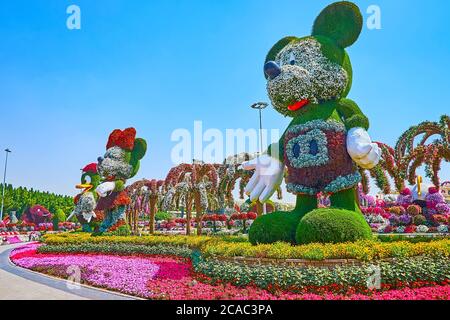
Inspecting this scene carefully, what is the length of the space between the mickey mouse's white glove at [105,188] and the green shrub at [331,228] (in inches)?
450

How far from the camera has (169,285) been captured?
26.7 feet

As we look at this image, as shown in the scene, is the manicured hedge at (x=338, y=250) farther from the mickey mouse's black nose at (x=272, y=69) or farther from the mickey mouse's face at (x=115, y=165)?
the mickey mouse's face at (x=115, y=165)

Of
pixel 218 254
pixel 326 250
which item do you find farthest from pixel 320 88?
pixel 218 254

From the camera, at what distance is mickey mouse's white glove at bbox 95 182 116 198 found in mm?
17500

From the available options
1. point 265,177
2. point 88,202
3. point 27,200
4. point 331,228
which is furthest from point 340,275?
point 27,200

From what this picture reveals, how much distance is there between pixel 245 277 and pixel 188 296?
126cm

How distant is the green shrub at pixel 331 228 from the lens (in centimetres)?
837

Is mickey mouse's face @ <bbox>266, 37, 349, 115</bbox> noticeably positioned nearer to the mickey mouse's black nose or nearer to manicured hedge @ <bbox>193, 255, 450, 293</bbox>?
the mickey mouse's black nose

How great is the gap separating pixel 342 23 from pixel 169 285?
820cm

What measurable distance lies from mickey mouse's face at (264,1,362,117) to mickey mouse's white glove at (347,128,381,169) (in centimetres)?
136

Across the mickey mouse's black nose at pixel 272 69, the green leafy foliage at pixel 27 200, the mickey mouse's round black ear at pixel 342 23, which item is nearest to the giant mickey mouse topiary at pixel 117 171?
the mickey mouse's black nose at pixel 272 69

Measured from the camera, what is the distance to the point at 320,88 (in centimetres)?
983

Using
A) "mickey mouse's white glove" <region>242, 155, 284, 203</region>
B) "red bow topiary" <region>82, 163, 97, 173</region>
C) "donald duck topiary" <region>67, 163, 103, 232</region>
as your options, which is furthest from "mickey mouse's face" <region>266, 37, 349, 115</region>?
"red bow topiary" <region>82, 163, 97, 173</region>
